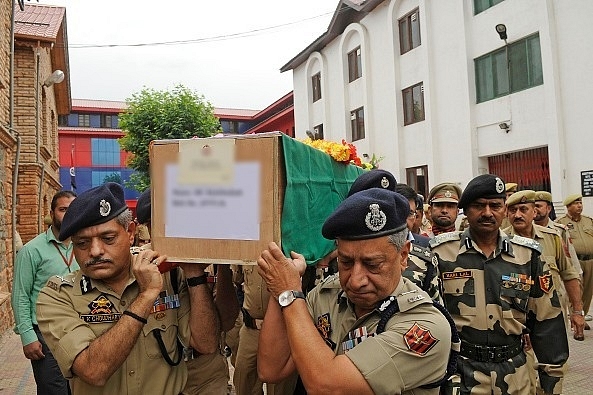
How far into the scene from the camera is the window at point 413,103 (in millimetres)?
15742

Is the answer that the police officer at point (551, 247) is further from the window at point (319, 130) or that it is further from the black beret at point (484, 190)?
the window at point (319, 130)

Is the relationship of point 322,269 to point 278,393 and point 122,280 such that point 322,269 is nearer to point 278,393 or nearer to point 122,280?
point 278,393

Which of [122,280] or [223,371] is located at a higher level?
[122,280]

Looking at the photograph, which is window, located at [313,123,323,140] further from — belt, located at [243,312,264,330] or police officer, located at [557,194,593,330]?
belt, located at [243,312,264,330]

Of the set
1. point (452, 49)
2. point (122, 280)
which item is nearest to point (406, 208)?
point (122, 280)

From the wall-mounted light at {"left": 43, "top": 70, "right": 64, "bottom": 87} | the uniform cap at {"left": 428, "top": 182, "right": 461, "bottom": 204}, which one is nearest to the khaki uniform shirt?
the uniform cap at {"left": 428, "top": 182, "right": 461, "bottom": 204}

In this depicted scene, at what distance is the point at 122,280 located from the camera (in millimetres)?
2365

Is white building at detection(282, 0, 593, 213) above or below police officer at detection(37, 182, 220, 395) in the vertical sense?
above

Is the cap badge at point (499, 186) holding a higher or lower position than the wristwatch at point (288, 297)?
higher

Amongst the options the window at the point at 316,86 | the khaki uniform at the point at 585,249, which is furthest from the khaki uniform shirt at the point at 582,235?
the window at the point at 316,86

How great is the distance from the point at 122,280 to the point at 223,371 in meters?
1.70

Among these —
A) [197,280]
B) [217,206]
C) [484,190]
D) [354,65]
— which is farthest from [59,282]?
[354,65]

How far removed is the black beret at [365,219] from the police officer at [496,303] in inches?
58.6

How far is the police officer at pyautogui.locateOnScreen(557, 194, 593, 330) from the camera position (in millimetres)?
7078
